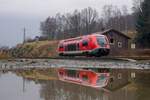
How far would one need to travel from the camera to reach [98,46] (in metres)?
46.5

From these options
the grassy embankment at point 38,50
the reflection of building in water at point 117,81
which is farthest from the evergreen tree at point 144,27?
the reflection of building in water at point 117,81

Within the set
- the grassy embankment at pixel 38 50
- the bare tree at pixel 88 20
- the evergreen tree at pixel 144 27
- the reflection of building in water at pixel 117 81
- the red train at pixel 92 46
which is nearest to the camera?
the reflection of building in water at pixel 117 81

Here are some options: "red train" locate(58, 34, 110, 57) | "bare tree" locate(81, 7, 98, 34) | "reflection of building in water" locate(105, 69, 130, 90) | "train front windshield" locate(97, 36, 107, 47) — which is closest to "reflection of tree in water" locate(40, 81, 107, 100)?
"reflection of building in water" locate(105, 69, 130, 90)

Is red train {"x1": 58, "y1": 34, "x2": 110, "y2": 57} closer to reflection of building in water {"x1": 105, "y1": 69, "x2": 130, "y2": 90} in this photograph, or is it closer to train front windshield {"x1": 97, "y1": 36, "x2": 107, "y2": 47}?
train front windshield {"x1": 97, "y1": 36, "x2": 107, "y2": 47}

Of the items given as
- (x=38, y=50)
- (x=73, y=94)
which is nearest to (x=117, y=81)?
(x=73, y=94)

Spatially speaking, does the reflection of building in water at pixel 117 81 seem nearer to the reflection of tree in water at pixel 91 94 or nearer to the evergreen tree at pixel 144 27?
the reflection of tree in water at pixel 91 94

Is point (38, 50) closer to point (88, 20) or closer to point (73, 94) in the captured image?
point (88, 20)

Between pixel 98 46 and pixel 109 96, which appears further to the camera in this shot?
pixel 98 46

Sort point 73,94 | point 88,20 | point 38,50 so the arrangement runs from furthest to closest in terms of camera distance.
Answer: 1. point 88,20
2. point 38,50
3. point 73,94

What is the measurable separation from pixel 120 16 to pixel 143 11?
69.2 meters

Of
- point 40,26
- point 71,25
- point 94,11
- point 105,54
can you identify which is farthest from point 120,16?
point 105,54

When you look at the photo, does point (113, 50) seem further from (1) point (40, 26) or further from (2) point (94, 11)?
(1) point (40, 26)

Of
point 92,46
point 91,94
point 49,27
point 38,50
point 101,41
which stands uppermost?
point 49,27

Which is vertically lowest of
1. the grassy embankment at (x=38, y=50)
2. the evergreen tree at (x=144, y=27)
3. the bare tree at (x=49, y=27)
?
the grassy embankment at (x=38, y=50)
